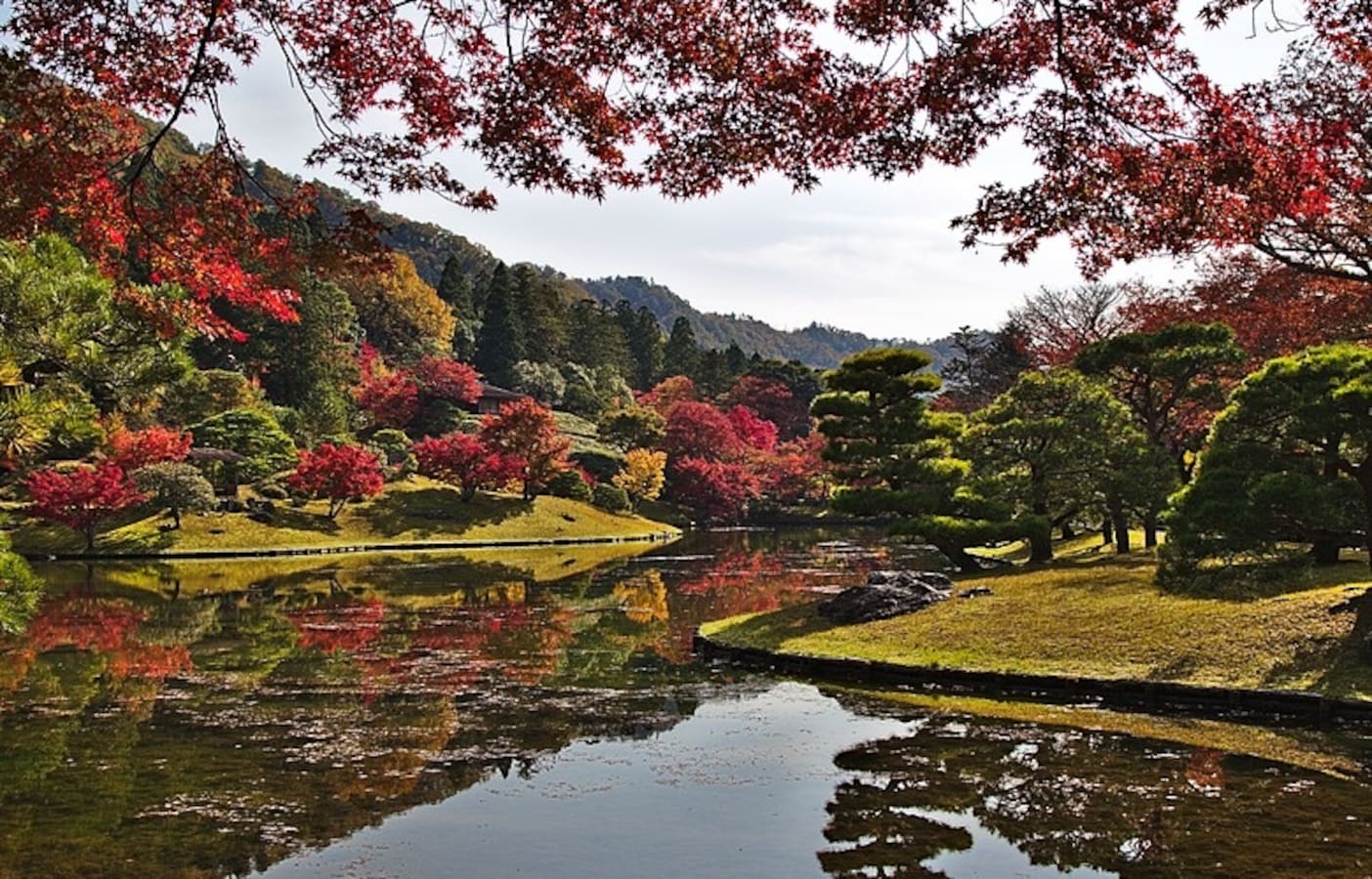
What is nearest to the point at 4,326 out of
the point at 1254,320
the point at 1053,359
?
the point at 1254,320

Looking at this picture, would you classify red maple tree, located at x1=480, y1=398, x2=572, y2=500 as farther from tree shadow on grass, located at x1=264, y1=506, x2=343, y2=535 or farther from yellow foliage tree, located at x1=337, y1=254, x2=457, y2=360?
yellow foliage tree, located at x1=337, y1=254, x2=457, y2=360

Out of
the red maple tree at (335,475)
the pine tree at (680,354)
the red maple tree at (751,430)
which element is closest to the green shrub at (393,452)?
the red maple tree at (335,475)

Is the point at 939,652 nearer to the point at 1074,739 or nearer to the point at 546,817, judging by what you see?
the point at 1074,739

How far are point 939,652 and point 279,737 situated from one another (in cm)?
840

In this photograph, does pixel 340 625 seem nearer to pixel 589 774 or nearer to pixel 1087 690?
pixel 589 774

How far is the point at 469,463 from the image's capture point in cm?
4897

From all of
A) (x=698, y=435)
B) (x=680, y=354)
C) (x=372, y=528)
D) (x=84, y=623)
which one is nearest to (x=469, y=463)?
(x=372, y=528)

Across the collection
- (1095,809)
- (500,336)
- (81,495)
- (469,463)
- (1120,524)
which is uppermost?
(500,336)

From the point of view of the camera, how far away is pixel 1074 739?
11.0m

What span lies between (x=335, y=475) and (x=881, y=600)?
1230 inches

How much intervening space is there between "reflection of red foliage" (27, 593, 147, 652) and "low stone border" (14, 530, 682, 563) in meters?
12.2

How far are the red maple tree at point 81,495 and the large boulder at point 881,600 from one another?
27.7 metres

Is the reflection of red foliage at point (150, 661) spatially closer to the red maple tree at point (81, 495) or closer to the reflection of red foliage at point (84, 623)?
the reflection of red foliage at point (84, 623)

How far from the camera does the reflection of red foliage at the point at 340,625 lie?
58.9 feet
